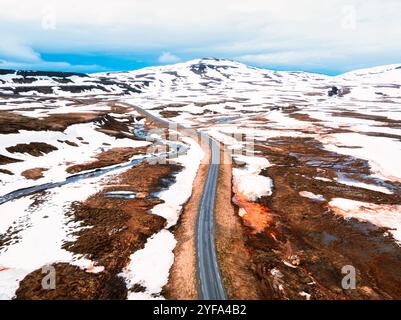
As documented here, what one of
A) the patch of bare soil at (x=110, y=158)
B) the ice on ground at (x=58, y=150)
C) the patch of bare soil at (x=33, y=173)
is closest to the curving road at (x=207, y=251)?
the patch of bare soil at (x=110, y=158)

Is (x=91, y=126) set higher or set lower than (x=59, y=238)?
higher

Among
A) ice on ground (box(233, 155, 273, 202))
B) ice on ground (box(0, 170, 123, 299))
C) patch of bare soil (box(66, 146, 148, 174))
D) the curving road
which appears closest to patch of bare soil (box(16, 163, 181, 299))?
ice on ground (box(0, 170, 123, 299))

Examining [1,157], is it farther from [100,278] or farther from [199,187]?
[100,278]

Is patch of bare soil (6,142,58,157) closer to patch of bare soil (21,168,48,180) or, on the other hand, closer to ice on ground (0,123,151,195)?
ice on ground (0,123,151,195)

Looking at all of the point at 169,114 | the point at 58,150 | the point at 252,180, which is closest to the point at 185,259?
the point at 252,180

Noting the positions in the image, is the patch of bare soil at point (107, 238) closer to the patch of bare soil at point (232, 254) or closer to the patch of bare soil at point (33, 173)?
the patch of bare soil at point (232, 254)
